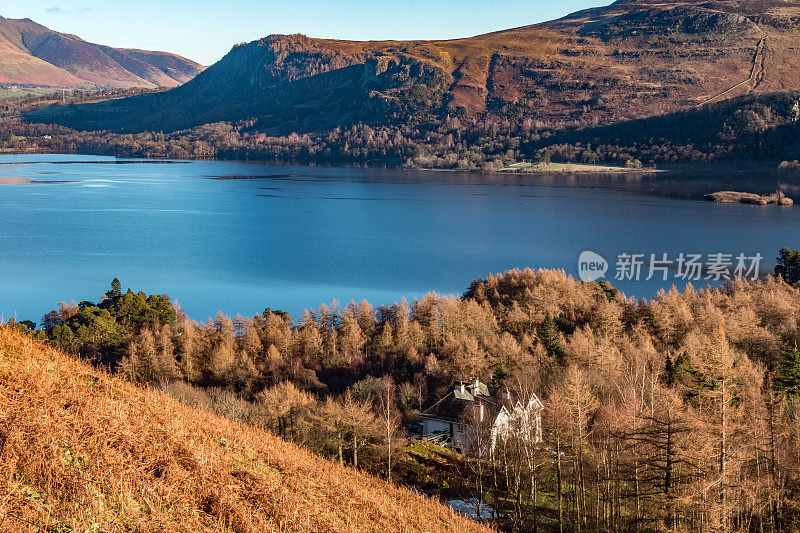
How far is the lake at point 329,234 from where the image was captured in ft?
146

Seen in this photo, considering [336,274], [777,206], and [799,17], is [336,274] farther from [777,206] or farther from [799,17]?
[799,17]

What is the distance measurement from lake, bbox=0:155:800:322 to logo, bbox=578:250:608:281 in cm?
90

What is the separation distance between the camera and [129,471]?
621 cm

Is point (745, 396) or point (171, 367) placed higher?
point (745, 396)

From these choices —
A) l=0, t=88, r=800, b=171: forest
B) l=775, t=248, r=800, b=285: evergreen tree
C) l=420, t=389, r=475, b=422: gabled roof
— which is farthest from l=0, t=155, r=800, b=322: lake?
l=420, t=389, r=475, b=422: gabled roof

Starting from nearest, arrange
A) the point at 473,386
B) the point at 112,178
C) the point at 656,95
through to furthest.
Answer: the point at 473,386 → the point at 112,178 → the point at 656,95

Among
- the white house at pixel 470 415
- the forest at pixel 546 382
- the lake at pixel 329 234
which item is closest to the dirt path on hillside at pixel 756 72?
the lake at pixel 329 234

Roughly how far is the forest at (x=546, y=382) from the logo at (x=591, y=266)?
11.3 m

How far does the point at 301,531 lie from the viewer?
6.44 meters

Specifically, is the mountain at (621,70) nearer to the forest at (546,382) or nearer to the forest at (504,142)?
the forest at (504,142)

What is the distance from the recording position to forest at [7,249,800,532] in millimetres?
11055

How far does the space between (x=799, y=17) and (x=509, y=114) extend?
273 ft

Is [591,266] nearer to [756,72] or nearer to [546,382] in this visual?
[546,382]

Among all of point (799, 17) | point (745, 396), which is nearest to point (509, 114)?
point (799, 17)
